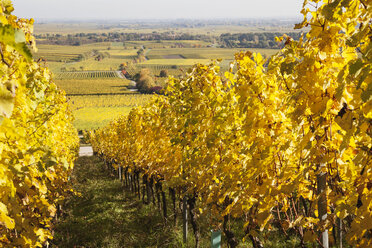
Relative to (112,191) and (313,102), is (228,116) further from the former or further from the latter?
(112,191)

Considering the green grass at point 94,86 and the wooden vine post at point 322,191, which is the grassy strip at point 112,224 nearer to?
the wooden vine post at point 322,191

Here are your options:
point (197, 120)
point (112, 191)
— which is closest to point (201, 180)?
point (197, 120)

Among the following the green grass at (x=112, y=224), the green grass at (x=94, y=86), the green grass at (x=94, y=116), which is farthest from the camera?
the green grass at (x=94, y=86)

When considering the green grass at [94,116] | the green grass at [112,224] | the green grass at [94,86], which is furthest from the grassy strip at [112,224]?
the green grass at [94,86]

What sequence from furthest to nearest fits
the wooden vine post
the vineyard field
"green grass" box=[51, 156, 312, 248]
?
the vineyard field
"green grass" box=[51, 156, 312, 248]
the wooden vine post

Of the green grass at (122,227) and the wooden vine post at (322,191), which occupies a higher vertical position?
the wooden vine post at (322,191)

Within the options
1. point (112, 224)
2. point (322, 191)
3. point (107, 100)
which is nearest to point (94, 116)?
point (107, 100)

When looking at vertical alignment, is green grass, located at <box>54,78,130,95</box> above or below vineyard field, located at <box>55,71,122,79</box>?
below

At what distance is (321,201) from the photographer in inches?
84.6

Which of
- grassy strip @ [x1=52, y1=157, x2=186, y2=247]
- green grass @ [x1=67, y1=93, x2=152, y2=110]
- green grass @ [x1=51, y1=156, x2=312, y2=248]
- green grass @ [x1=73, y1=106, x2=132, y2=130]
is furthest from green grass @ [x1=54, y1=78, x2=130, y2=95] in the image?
green grass @ [x1=51, y1=156, x2=312, y2=248]

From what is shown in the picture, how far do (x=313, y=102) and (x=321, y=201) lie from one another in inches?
30.2

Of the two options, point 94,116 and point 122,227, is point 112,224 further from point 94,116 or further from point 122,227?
point 94,116

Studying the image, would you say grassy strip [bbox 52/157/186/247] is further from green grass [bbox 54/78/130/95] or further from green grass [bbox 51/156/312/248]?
green grass [bbox 54/78/130/95]

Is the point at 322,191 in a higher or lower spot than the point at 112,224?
higher
